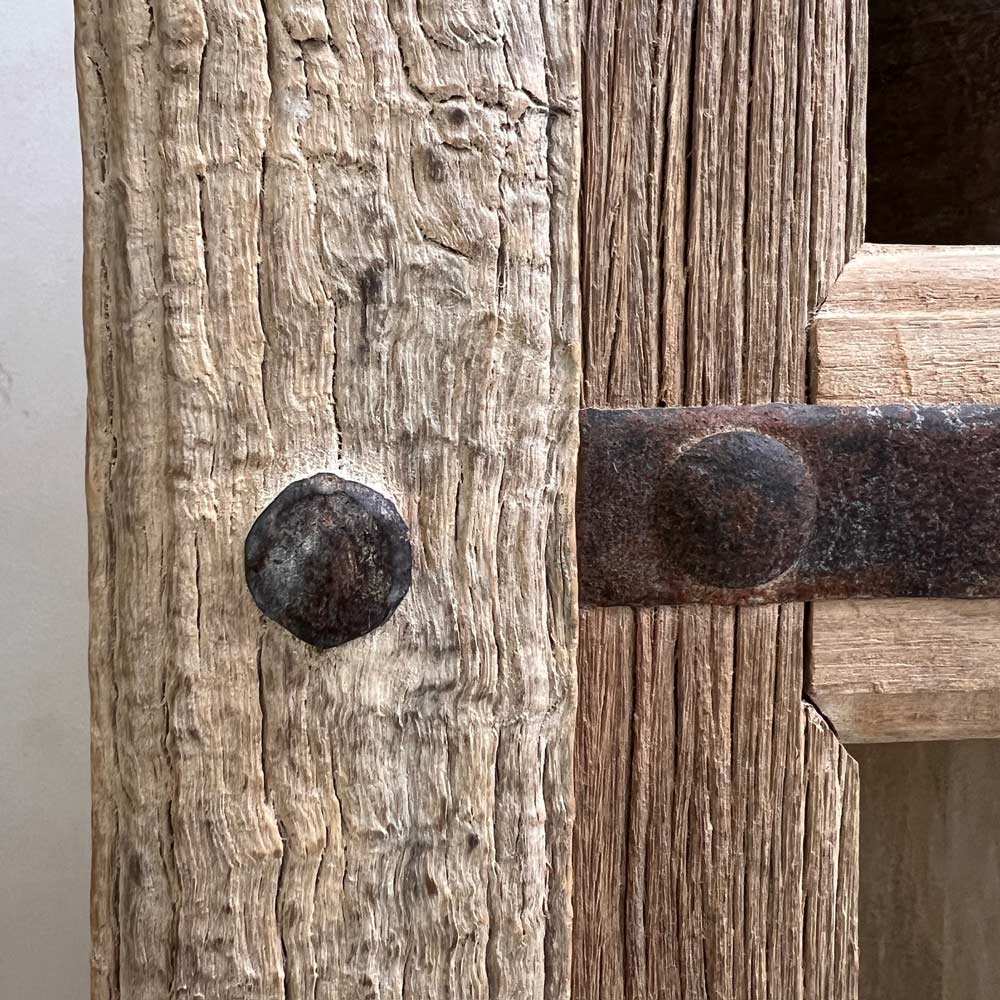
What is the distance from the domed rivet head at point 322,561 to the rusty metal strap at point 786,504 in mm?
163

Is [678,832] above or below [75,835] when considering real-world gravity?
above

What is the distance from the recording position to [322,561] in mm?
416

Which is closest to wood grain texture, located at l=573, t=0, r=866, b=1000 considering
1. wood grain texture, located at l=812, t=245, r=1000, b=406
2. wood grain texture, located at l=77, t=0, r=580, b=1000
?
wood grain texture, located at l=812, t=245, r=1000, b=406

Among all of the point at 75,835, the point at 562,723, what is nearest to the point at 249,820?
the point at 562,723

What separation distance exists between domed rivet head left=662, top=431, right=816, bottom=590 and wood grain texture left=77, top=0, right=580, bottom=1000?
13cm

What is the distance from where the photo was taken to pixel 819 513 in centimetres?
55

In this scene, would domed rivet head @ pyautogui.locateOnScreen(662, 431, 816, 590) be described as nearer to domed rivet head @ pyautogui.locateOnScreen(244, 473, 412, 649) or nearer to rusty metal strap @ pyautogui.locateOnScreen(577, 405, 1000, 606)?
rusty metal strap @ pyautogui.locateOnScreen(577, 405, 1000, 606)

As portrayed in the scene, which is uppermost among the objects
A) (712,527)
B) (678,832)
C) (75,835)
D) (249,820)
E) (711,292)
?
(711,292)

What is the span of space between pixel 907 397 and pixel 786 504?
0.13 meters

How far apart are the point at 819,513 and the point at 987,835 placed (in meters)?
1.09

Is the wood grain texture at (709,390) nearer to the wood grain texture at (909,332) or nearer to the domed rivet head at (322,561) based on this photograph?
the wood grain texture at (909,332)

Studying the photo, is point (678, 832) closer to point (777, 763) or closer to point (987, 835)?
point (777, 763)

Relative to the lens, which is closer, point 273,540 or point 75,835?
point 273,540

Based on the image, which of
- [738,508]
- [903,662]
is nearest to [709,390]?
[738,508]
